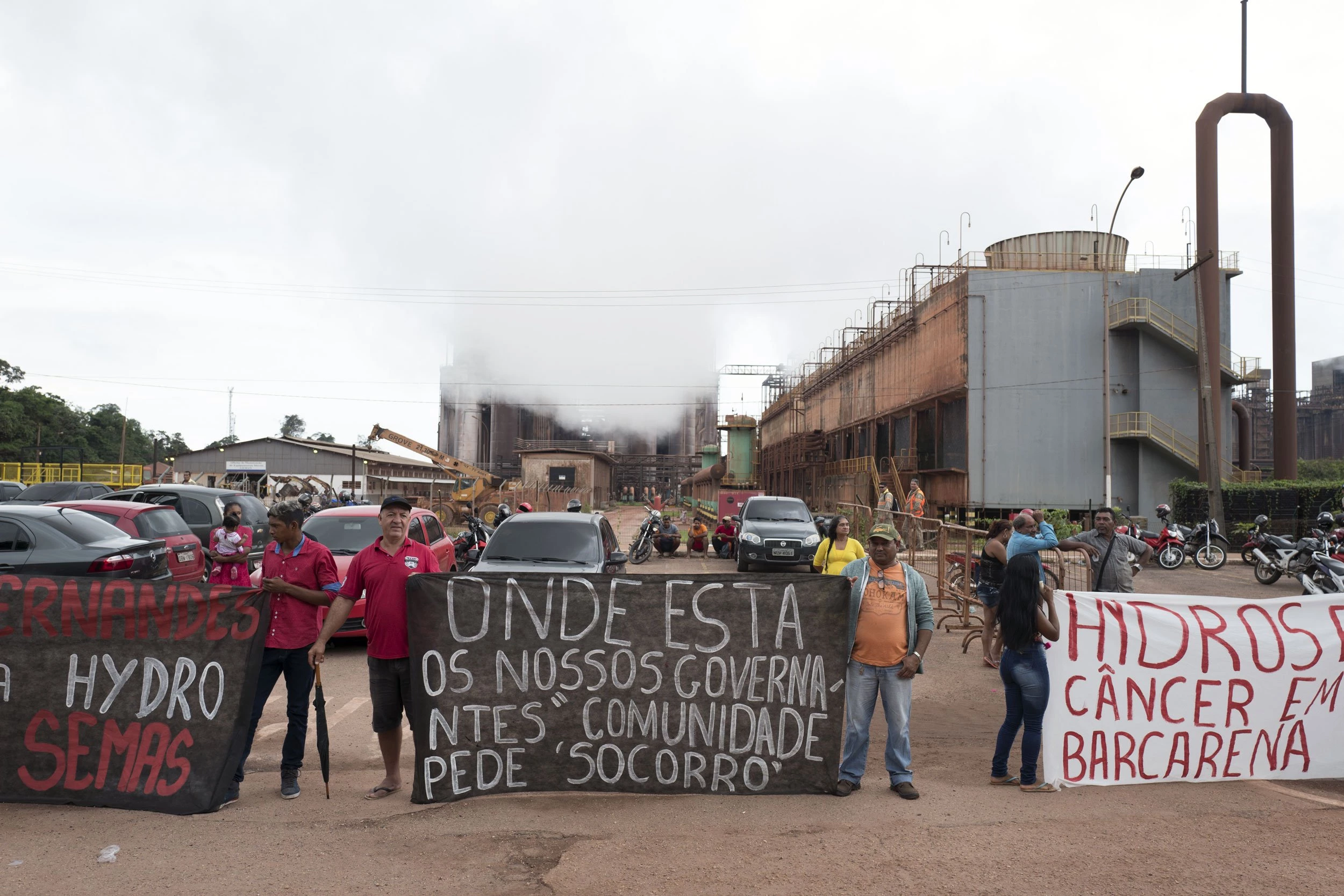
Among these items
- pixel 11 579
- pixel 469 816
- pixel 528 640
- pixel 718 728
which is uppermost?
pixel 11 579

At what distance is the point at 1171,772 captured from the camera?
529cm

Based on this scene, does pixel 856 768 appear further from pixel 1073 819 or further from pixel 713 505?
pixel 713 505

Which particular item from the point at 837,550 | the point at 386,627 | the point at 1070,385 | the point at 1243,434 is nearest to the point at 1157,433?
the point at 1070,385

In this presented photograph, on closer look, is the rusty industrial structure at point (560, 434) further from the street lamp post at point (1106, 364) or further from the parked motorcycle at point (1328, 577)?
the parked motorcycle at point (1328, 577)

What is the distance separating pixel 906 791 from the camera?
4.93 meters

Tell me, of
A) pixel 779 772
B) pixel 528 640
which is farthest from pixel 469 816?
pixel 779 772

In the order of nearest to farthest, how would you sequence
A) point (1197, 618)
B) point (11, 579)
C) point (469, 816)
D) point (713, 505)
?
point (469, 816)
point (11, 579)
point (1197, 618)
point (713, 505)

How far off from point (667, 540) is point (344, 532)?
11.7 meters

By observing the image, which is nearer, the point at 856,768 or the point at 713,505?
the point at 856,768

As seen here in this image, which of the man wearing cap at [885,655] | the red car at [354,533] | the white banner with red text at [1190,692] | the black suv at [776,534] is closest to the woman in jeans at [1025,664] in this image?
the white banner with red text at [1190,692]

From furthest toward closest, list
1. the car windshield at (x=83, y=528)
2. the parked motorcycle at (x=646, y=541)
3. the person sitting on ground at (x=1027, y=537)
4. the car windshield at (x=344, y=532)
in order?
the parked motorcycle at (x=646, y=541) < the car windshield at (x=344, y=532) < the car windshield at (x=83, y=528) < the person sitting on ground at (x=1027, y=537)

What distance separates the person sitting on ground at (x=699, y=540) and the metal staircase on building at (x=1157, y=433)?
15383mm

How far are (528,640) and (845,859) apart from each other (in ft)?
7.06

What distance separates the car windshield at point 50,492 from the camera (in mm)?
20391
